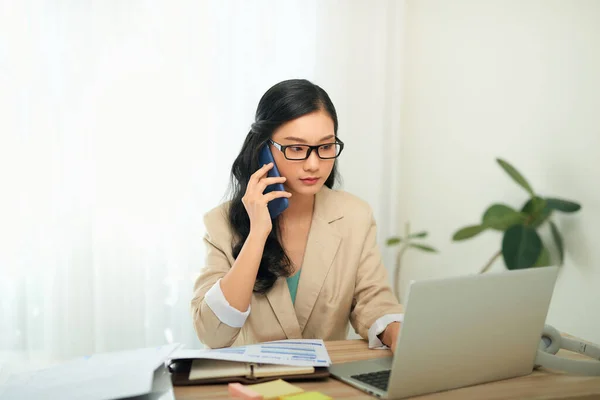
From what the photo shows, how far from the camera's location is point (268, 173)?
2.13 meters

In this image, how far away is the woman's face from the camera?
2.01 metres

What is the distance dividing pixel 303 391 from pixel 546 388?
54 cm

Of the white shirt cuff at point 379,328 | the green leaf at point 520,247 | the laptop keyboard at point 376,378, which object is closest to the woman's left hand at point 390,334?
the white shirt cuff at point 379,328

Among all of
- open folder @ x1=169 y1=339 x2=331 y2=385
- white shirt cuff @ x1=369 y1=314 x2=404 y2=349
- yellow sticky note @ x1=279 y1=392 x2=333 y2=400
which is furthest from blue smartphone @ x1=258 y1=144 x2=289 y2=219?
yellow sticky note @ x1=279 y1=392 x2=333 y2=400

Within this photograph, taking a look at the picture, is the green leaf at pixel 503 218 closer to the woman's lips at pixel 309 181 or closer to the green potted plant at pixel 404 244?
the green potted plant at pixel 404 244

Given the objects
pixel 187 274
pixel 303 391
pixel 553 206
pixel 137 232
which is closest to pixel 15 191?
pixel 137 232

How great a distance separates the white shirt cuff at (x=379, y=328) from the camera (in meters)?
1.78

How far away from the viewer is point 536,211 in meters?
2.93

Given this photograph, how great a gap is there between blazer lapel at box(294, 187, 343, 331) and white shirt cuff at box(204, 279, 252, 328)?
326 millimetres

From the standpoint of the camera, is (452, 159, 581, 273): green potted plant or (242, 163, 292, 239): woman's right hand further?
(452, 159, 581, 273): green potted plant

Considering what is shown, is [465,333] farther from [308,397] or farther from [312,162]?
[312,162]

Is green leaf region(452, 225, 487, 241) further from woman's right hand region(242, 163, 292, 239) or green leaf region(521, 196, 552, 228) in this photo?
woman's right hand region(242, 163, 292, 239)

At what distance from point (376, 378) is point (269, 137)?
0.94 metres

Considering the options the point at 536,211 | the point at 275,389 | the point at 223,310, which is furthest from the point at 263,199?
the point at 536,211
